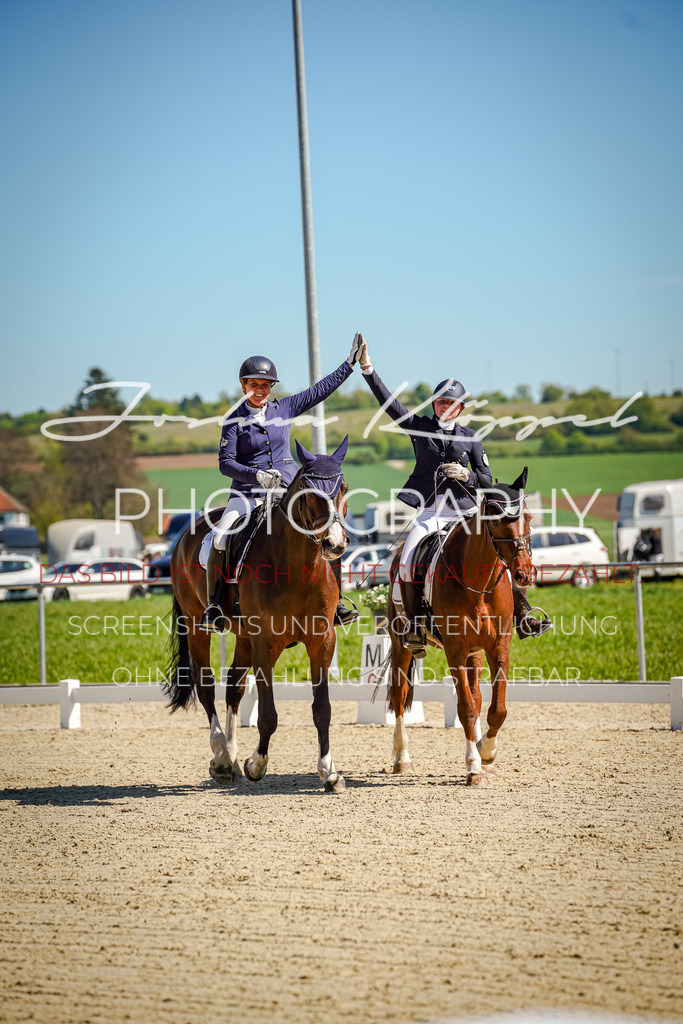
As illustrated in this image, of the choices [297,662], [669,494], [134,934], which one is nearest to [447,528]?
[134,934]

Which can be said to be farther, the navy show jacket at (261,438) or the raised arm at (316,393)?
the raised arm at (316,393)

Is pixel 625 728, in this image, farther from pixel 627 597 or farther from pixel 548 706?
pixel 627 597

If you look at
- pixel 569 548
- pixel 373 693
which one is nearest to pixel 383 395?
pixel 373 693

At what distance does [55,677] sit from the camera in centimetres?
1692

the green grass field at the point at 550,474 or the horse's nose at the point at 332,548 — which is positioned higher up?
the green grass field at the point at 550,474

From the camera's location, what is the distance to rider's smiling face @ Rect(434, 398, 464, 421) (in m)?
8.10

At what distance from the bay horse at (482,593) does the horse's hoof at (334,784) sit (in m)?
0.98

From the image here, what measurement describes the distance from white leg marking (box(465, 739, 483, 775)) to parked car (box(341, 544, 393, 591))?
1790 millimetres

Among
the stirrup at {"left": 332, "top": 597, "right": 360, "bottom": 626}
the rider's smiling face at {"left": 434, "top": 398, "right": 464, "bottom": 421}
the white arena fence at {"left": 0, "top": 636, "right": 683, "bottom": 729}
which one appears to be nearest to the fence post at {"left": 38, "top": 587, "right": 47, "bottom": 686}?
the white arena fence at {"left": 0, "top": 636, "right": 683, "bottom": 729}

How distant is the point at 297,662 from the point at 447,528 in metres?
10.7

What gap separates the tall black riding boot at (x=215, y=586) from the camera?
810cm

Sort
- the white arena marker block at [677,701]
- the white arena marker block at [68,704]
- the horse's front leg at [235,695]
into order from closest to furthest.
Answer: the horse's front leg at [235,695] < the white arena marker block at [677,701] < the white arena marker block at [68,704]

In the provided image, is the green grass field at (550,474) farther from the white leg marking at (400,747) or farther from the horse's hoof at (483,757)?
the horse's hoof at (483,757)

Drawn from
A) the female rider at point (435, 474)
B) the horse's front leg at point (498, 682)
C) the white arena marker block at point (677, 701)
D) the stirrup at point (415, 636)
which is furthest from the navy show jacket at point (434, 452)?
the white arena marker block at point (677, 701)
